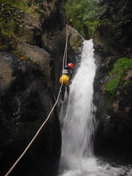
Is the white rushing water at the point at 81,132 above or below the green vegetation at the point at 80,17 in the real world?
below

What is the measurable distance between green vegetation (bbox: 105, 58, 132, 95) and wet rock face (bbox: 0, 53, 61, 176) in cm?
341

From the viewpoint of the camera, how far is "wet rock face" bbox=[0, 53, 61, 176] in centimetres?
515

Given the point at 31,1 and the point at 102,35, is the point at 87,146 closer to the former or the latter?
the point at 102,35

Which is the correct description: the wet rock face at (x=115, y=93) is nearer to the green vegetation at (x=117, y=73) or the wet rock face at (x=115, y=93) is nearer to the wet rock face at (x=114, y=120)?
the wet rock face at (x=114, y=120)

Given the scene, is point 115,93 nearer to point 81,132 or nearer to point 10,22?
point 81,132

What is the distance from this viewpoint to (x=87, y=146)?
10.2 m

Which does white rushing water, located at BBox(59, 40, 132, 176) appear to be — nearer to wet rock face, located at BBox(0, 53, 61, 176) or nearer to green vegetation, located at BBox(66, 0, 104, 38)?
wet rock face, located at BBox(0, 53, 61, 176)

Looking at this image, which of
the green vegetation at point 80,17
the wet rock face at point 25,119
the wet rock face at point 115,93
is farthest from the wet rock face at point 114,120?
the green vegetation at point 80,17

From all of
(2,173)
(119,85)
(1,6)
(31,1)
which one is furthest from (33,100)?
(31,1)

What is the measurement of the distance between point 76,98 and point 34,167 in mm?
6252

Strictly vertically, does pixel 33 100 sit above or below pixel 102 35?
below

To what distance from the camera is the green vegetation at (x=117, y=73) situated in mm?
9617

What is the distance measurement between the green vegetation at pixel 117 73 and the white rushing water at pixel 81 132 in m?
1.72

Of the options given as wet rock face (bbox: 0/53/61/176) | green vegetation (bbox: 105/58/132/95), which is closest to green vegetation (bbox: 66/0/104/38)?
green vegetation (bbox: 105/58/132/95)
